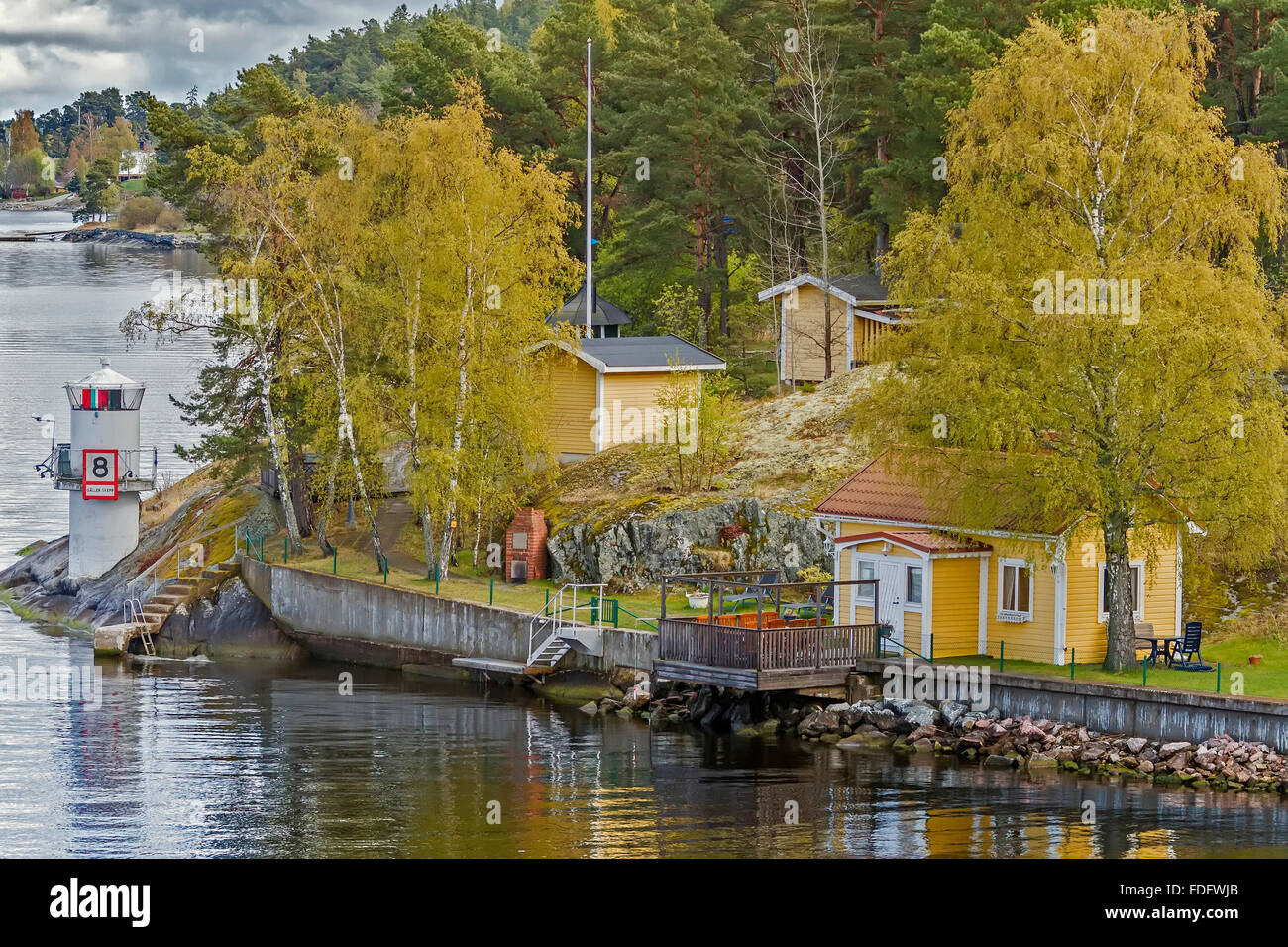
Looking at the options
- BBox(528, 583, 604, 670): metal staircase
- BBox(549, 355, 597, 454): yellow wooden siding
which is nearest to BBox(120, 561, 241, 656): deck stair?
BBox(549, 355, 597, 454): yellow wooden siding

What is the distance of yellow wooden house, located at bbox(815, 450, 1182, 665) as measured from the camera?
38.5 m

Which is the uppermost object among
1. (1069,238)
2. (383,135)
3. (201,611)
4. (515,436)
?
(383,135)

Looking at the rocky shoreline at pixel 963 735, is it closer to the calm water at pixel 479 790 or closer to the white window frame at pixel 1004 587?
the calm water at pixel 479 790

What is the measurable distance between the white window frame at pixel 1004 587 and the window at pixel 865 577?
274 centimetres

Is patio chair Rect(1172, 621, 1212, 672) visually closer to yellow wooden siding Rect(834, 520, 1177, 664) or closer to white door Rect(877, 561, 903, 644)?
yellow wooden siding Rect(834, 520, 1177, 664)

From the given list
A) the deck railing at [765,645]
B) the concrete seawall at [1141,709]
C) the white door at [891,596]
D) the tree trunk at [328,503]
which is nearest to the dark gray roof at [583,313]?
the tree trunk at [328,503]

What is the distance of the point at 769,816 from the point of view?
107 ft

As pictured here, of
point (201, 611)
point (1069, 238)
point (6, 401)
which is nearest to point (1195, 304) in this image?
point (1069, 238)

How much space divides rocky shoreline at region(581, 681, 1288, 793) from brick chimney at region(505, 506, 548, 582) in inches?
284

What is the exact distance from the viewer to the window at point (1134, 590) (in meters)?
38.9

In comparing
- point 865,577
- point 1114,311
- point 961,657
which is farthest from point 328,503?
point 1114,311
